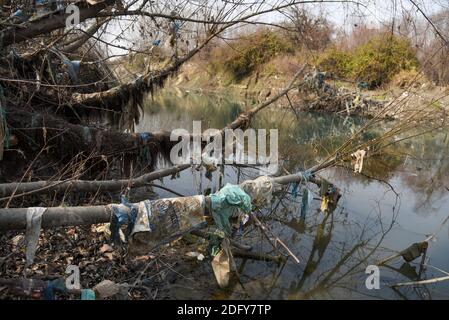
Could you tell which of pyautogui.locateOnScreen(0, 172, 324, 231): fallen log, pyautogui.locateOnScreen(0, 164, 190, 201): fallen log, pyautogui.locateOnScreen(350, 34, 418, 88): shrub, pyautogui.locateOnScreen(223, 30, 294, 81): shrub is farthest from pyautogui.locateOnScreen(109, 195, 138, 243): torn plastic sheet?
pyautogui.locateOnScreen(223, 30, 294, 81): shrub

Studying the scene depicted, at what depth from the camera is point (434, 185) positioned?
8.37 meters

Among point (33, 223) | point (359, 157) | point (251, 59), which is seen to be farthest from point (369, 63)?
point (33, 223)

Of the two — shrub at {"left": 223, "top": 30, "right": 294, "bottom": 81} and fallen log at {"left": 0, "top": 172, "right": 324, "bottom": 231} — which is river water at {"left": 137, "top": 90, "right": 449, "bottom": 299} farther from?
shrub at {"left": 223, "top": 30, "right": 294, "bottom": 81}

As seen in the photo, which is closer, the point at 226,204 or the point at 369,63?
the point at 226,204

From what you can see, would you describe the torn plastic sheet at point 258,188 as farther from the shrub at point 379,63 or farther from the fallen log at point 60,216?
the shrub at point 379,63

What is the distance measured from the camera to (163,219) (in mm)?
3426

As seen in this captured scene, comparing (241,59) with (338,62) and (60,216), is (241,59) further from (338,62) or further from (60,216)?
(60,216)

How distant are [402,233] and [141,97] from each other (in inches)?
187

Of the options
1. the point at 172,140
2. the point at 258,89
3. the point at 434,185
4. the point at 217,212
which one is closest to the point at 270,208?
the point at 172,140

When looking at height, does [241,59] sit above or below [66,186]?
above

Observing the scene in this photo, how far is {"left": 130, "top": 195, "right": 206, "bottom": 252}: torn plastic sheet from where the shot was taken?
10.9 feet

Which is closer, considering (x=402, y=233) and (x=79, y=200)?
(x=79, y=200)
